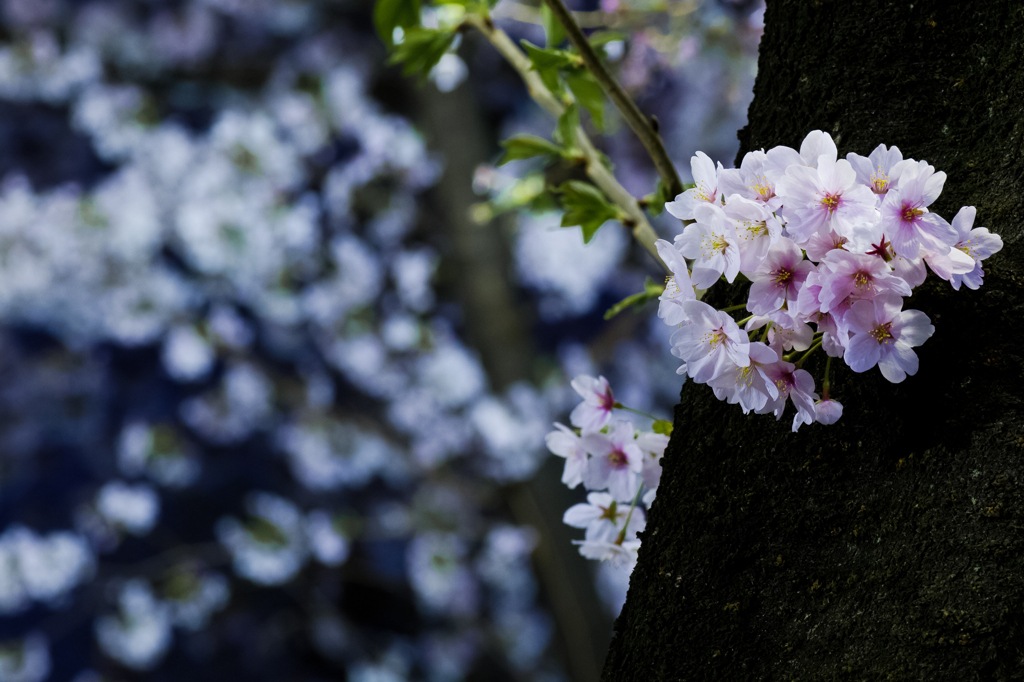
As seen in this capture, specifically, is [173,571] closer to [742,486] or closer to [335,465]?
[335,465]

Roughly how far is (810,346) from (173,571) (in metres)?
3.02

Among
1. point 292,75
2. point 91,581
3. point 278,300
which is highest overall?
point 292,75

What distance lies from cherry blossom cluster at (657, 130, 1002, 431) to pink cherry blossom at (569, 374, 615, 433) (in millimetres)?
149

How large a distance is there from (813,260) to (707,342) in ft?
0.19

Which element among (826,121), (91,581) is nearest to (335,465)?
(91,581)

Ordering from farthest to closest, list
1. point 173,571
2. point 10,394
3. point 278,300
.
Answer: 1. point 10,394
2. point 278,300
3. point 173,571

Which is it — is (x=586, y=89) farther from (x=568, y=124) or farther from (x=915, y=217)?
(x=915, y=217)

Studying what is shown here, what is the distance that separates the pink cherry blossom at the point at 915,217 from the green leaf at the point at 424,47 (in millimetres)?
464

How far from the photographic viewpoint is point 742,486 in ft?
1.27

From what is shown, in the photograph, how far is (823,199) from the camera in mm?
310

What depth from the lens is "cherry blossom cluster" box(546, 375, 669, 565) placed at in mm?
483

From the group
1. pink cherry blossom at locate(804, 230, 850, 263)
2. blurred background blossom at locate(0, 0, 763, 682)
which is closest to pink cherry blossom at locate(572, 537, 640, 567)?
pink cherry blossom at locate(804, 230, 850, 263)

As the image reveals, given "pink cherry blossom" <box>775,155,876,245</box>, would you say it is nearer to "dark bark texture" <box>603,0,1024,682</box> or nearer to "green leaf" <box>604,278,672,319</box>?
"dark bark texture" <box>603,0,1024,682</box>

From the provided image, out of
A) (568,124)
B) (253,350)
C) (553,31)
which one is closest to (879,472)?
(568,124)
